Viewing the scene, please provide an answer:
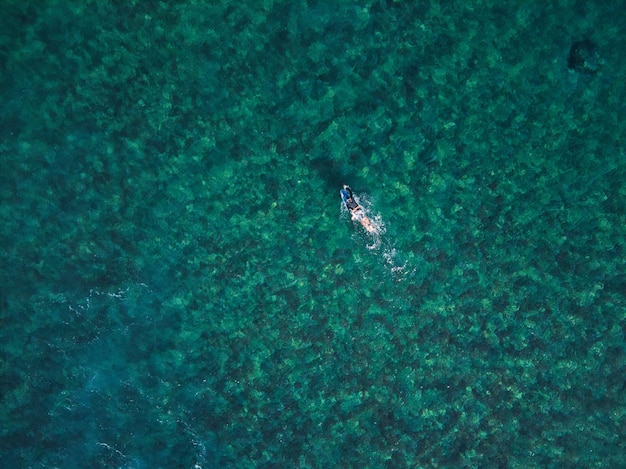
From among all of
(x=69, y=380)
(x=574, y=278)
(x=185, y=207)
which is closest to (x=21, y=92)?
(x=185, y=207)

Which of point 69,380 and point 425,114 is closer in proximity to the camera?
point 425,114

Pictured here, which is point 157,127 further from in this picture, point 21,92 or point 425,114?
point 425,114

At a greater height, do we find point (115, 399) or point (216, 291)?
point (216, 291)
